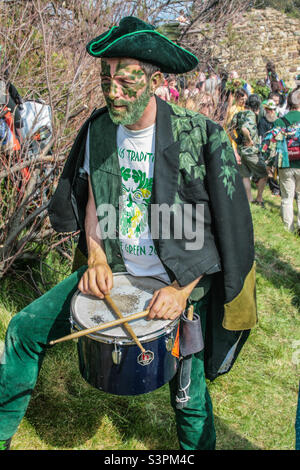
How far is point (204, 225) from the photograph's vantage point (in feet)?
6.15

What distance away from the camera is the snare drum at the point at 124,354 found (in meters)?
1.70

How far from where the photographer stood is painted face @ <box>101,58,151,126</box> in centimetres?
175

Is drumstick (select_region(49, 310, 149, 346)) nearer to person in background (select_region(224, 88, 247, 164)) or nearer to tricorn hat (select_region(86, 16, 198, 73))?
tricorn hat (select_region(86, 16, 198, 73))

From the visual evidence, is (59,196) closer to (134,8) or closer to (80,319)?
(80,319)

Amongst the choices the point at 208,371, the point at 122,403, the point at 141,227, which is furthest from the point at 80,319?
the point at 122,403

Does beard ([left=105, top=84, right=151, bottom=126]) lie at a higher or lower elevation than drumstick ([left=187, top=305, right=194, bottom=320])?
higher

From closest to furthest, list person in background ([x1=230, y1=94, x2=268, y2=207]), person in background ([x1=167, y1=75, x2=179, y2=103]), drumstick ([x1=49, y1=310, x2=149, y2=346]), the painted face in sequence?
drumstick ([x1=49, y1=310, x2=149, y2=346]), the painted face, person in background ([x1=167, y1=75, x2=179, y2=103]), person in background ([x1=230, y1=94, x2=268, y2=207])

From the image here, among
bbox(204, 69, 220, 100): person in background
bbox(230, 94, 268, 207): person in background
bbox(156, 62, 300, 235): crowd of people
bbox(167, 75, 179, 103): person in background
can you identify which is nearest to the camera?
bbox(156, 62, 300, 235): crowd of people

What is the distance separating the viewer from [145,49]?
1.72m

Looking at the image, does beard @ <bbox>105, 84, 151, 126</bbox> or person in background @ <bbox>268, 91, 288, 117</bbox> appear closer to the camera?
beard @ <bbox>105, 84, 151, 126</bbox>

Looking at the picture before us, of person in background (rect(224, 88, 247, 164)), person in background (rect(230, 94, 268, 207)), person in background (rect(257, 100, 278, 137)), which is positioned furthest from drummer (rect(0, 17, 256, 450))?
person in background (rect(257, 100, 278, 137))

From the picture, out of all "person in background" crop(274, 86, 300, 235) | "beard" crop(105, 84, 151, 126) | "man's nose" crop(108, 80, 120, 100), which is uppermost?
"man's nose" crop(108, 80, 120, 100)

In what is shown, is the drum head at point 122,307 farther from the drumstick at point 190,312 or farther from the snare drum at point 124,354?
the drumstick at point 190,312

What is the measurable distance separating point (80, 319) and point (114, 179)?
66 cm
